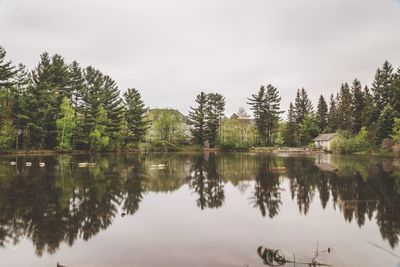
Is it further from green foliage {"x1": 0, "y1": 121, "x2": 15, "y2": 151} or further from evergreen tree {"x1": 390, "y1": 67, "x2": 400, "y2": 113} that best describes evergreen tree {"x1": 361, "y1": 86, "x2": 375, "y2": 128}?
green foliage {"x1": 0, "y1": 121, "x2": 15, "y2": 151}

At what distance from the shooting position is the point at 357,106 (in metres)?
70.5

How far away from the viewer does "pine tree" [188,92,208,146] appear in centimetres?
7762

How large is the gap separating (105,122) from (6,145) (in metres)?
17.0

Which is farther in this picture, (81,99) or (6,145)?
(81,99)

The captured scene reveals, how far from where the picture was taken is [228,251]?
28.8 feet

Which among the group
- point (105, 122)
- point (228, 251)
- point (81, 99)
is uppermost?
point (81, 99)

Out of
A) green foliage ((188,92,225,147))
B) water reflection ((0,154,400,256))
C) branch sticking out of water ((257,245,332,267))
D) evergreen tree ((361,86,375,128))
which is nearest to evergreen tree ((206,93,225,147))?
green foliage ((188,92,225,147))

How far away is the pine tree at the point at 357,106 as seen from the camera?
6981 centimetres

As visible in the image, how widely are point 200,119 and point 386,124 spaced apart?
4091 cm

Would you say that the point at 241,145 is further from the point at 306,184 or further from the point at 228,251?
the point at 228,251

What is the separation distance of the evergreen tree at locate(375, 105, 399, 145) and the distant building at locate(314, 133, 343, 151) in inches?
505

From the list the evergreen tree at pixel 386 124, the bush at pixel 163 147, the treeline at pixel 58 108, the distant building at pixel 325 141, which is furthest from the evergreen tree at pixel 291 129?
the treeline at pixel 58 108

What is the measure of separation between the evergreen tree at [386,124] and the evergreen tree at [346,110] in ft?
66.7

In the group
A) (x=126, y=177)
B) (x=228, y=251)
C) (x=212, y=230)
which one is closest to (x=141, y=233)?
(x=212, y=230)
